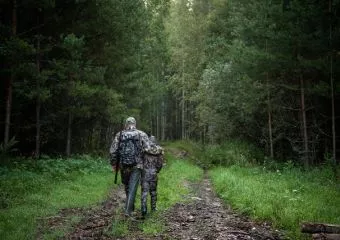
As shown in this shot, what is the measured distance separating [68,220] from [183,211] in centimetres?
338

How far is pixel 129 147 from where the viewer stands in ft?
35.3

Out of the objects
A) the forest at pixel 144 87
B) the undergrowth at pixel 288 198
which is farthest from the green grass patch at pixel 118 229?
the undergrowth at pixel 288 198

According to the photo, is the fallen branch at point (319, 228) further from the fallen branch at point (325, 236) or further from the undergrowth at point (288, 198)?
the undergrowth at point (288, 198)

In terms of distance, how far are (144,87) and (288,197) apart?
25098mm

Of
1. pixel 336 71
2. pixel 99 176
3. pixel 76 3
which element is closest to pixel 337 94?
pixel 336 71

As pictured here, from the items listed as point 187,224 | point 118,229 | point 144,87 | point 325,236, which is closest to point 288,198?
point 187,224

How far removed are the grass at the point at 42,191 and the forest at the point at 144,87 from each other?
0.35 ft

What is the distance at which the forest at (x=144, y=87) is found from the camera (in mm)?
18969

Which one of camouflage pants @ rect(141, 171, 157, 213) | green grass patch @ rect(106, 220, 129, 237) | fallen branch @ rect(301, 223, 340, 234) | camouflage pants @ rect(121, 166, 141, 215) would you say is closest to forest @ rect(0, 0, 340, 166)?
camouflage pants @ rect(121, 166, 141, 215)

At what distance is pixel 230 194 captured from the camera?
48.3ft

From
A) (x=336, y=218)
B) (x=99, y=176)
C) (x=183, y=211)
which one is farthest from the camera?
(x=99, y=176)

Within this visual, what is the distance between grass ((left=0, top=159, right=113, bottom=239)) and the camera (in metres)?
9.05

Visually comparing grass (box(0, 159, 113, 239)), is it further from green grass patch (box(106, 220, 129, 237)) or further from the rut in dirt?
green grass patch (box(106, 220, 129, 237))

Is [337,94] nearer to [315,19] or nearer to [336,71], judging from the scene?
[336,71]
